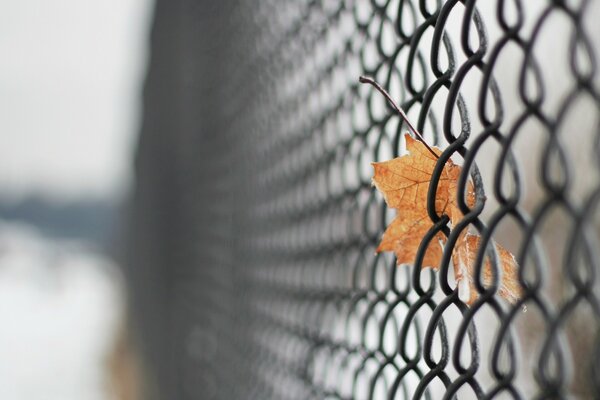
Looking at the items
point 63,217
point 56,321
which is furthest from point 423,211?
point 63,217

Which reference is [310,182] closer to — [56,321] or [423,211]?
[423,211]

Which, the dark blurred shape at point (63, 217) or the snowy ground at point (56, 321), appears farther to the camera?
the dark blurred shape at point (63, 217)

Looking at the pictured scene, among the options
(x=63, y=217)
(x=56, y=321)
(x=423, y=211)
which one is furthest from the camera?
(x=63, y=217)

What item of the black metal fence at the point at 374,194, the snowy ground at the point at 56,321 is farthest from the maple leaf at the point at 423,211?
the snowy ground at the point at 56,321

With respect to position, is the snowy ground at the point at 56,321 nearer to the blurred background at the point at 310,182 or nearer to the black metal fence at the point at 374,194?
the blurred background at the point at 310,182

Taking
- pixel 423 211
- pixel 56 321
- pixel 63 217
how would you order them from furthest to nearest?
pixel 63 217, pixel 56 321, pixel 423 211

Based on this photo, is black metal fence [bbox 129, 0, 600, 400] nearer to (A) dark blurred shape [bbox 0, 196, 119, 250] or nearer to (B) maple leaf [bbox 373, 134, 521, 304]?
(B) maple leaf [bbox 373, 134, 521, 304]

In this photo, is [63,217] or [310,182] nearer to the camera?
[310,182]
